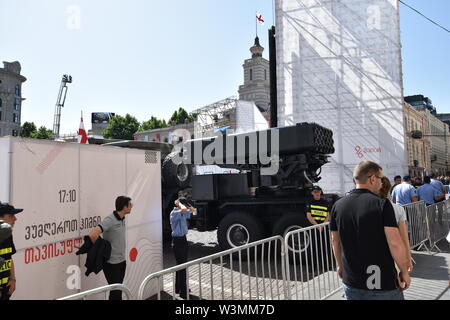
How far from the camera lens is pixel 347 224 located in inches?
113

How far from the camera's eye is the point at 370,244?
277 centimetres

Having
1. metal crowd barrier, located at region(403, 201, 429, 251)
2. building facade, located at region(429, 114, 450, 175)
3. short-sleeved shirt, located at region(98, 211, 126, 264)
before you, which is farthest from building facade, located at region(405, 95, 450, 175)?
short-sleeved shirt, located at region(98, 211, 126, 264)

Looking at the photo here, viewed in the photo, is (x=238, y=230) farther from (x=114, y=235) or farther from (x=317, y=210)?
(x=114, y=235)

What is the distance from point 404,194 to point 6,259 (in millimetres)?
8039

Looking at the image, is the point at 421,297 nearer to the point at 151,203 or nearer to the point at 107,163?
the point at 151,203

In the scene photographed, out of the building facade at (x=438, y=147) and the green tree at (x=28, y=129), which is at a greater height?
the green tree at (x=28, y=129)

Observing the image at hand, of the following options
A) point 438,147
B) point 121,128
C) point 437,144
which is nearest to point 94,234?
point 437,144

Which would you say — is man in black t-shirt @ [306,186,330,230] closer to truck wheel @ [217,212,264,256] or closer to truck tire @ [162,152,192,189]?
truck wheel @ [217,212,264,256]

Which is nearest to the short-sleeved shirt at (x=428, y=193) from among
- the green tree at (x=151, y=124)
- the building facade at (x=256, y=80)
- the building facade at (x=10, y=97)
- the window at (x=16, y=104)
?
the green tree at (x=151, y=124)

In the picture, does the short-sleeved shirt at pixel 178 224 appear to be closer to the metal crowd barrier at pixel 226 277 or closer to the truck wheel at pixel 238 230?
the metal crowd barrier at pixel 226 277

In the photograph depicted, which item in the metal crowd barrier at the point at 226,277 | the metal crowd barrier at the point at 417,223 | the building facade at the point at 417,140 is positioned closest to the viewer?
the metal crowd barrier at the point at 226,277

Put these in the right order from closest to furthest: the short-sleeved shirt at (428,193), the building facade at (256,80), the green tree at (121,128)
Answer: the short-sleeved shirt at (428,193)
the green tree at (121,128)
the building facade at (256,80)

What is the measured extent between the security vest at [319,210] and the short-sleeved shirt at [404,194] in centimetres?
263

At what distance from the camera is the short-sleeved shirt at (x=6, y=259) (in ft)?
11.3
